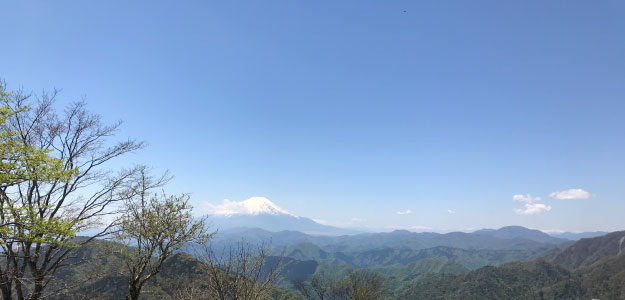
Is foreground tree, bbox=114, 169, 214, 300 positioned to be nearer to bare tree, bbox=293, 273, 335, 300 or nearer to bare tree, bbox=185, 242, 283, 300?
bare tree, bbox=185, 242, 283, 300

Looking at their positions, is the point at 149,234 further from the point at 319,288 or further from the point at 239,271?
the point at 319,288

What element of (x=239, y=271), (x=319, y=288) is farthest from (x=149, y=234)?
(x=319, y=288)

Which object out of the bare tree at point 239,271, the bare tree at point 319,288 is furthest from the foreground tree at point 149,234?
the bare tree at point 319,288

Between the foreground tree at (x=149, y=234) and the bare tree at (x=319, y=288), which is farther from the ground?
the foreground tree at (x=149, y=234)

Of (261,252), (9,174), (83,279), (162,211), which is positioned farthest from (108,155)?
(261,252)

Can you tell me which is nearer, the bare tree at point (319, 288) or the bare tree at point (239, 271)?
the bare tree at point (239, 271)

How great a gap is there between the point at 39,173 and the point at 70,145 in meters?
8.58

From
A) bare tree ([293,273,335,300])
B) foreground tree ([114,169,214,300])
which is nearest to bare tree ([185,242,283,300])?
foreground tree ([114,169,214,300])

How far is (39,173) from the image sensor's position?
1048 cm

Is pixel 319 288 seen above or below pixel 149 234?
below

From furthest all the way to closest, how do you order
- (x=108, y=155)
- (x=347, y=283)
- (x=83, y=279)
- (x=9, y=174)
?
(x=347, y=283), (x=108, y=155), (x=83, y=279), (x=9, y=174)

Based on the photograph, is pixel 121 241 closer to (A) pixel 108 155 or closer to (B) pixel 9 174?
(A) pixel 108 155

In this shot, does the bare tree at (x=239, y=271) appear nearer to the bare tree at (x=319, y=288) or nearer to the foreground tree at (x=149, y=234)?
the foreground tree at (x=149, y=234)

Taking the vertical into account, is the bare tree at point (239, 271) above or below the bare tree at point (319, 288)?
above
